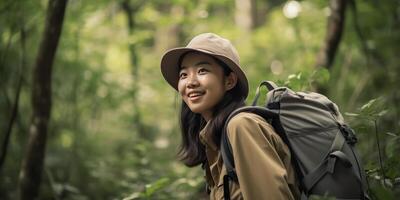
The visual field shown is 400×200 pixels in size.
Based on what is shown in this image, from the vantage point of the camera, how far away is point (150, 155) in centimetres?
810

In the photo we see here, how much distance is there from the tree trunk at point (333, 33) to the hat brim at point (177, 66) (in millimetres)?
2851

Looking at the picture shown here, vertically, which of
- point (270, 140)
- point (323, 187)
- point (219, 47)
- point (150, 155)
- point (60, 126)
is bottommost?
point (150, 155)

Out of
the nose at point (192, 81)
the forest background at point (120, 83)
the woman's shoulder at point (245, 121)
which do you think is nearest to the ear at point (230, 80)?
the nose at point (192, 81)

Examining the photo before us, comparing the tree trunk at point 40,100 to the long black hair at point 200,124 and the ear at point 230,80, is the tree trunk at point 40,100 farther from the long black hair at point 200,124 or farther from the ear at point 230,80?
the ear at point 230,80

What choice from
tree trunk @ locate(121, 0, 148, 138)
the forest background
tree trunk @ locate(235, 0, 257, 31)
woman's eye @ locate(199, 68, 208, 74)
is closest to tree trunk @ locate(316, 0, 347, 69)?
the forest background

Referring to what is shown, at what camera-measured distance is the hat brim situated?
9.85 ft

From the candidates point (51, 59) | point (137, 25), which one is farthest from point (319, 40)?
point (51, 59)

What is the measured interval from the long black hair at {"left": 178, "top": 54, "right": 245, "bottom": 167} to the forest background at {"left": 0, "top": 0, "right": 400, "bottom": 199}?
71 cm

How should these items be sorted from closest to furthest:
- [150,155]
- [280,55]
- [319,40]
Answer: [150,155]
[319,40]
[280,55]

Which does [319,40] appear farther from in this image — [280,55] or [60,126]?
[60,126]

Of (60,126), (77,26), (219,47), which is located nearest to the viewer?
(219,47)

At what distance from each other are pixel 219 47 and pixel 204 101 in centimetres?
35

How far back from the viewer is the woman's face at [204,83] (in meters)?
3.03

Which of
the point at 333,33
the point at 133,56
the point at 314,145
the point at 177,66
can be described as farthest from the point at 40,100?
the point at 133,56
